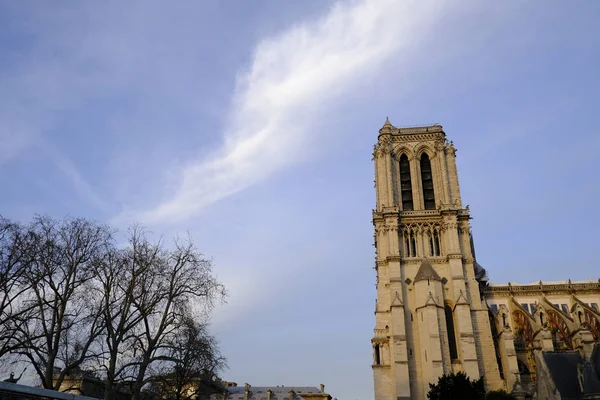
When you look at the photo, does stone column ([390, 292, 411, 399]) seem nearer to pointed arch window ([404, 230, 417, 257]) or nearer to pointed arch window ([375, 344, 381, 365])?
pointed arch window ([375, 344, 381, 365])

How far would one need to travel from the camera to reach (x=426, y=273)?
145 feet

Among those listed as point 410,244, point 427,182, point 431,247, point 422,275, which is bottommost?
point 422,275

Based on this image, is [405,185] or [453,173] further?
[405,185]

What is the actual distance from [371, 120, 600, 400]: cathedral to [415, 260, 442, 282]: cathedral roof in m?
0.09

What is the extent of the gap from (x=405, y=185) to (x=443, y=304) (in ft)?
43.0

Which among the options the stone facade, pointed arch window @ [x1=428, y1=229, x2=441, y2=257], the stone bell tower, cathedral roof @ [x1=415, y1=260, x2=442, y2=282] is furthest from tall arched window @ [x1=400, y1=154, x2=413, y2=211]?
the stone facade

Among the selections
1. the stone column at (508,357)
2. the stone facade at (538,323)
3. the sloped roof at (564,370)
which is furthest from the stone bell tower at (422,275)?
the sloped roof at (564,370)

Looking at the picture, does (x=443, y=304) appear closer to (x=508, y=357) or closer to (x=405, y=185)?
(x=508, y=357)

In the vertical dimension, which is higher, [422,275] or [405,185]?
[405,185]

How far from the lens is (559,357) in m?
34.4

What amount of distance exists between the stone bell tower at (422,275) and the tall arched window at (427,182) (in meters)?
0.10

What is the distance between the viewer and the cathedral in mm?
40375

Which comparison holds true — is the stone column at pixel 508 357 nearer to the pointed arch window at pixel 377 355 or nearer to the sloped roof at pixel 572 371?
the sloped roof at pixel 572 371

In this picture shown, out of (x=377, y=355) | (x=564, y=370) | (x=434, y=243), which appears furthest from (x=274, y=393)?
(x=564, y=370)
